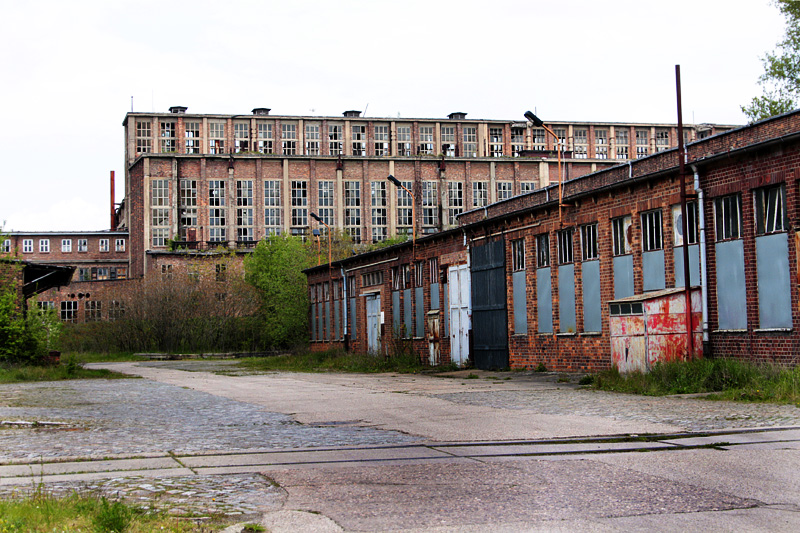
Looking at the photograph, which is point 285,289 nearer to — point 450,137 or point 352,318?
point 352,318

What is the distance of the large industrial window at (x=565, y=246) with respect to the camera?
80.5ft

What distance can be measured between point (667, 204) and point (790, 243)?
3.72 metres

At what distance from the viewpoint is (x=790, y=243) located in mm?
17047

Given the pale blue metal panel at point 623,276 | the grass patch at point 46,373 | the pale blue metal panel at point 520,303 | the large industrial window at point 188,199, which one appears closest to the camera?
the pale blue metal panel at point 623,276

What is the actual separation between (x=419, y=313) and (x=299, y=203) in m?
49.2

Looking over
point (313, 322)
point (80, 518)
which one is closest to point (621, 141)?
point (313, 322)

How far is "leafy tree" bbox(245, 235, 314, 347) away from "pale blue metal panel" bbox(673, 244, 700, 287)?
38.5 meters

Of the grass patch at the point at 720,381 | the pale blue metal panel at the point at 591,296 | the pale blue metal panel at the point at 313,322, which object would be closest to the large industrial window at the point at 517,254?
the pale blue metal panel at the point at 591,296

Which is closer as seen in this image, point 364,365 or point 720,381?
point 720,381

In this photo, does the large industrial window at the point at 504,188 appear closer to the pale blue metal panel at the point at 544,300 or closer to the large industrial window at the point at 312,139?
the large industrial window at the point at 312,139

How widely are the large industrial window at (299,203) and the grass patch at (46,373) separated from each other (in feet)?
169

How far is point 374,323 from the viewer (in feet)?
132

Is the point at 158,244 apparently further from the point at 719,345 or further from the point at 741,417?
the point at 741,417

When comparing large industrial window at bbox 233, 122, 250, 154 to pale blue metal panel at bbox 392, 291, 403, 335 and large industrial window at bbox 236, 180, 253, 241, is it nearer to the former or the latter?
large industrial window at bbox 236, 180, 253, 241
